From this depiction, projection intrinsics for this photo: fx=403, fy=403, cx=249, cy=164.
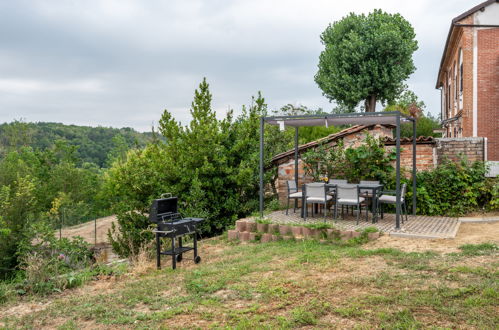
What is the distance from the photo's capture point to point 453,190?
10234mm

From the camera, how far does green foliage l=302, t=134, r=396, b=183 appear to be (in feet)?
35.0

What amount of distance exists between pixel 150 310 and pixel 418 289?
311 centimetres

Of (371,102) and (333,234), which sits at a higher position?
(371,102)

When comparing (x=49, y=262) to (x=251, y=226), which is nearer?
(x=49, y=262)

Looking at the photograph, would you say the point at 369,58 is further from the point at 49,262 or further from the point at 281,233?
the point at 49,262

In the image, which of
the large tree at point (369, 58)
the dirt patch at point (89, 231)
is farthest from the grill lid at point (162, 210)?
the large tree at point (369, 58)

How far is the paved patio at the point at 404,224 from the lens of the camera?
7758 millimetres

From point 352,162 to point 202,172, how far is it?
4.23m

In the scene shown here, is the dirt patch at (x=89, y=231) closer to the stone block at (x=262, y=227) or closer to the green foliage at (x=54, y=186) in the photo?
the green foliage at (x=54, y=186)

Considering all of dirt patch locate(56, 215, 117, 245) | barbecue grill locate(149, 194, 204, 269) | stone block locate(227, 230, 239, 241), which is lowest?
dirt patch locate(56, 215, 117, 245)

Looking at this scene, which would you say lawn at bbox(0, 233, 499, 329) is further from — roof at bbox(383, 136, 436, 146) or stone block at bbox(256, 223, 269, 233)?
roof at bbox(383, 136, 436, 146)

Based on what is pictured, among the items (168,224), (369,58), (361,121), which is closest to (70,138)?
(369,58)

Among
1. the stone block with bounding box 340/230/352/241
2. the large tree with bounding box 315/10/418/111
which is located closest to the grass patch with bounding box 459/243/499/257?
the stone block with bounding box 340/230/352/241

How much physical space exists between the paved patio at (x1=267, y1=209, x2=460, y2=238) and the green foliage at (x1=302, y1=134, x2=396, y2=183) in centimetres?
123
